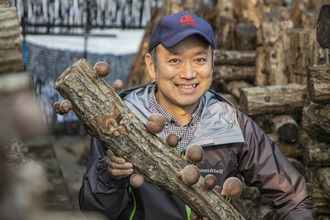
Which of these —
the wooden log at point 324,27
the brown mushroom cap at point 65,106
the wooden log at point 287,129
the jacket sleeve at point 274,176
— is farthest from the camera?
the wooden log at point 287,129

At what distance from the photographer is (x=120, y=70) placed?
8.34 metres

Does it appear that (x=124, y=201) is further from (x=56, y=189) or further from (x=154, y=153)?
(x=56, y=189)

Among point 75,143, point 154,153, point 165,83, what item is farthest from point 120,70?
point 154,153

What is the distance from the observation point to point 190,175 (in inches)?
85.8

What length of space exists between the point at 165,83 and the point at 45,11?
516 centimetres

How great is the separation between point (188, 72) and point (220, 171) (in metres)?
0.67

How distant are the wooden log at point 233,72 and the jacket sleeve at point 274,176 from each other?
3.01m

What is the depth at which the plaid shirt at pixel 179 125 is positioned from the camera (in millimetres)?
3020

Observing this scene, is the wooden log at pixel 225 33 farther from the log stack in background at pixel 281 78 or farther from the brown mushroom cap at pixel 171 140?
the brown mushroom cap at pixel 171 140

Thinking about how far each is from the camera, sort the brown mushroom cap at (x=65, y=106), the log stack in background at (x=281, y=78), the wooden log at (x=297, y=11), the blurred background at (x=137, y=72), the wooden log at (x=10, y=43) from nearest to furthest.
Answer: the blurred background at (x=137, y=72), the wooden log at (x=10, y=43), the brown mushroom cap at (x=65, y=106), the log stack in background at (x=281, y=78), the wooden log at (x=297, y=11)

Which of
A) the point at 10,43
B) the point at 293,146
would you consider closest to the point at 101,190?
Answer: the point at 10,43

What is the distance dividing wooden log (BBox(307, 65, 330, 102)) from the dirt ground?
320 cm

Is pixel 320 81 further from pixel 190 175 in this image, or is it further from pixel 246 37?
pixel 246 37

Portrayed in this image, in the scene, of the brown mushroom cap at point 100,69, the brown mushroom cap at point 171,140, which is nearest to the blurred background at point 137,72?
the brown mushroom cap at point 100,69
